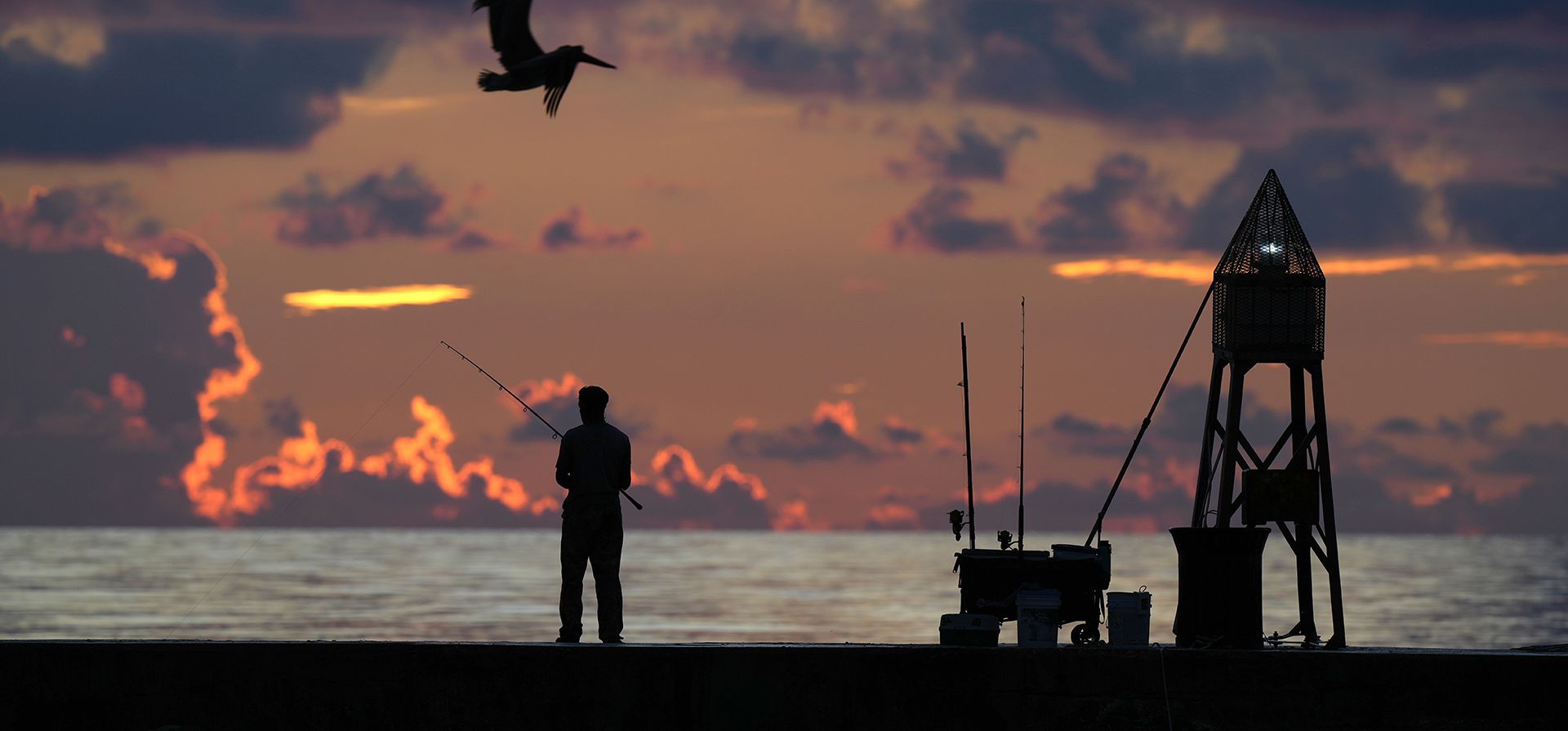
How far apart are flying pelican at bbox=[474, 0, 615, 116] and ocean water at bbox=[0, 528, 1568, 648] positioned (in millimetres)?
21175

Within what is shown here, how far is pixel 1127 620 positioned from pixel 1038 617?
2.35ft

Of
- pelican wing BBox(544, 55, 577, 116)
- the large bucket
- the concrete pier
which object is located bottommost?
the concrete pier

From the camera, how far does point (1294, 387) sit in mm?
23406

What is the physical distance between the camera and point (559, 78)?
43.6 feet

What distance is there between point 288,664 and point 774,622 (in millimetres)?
57779

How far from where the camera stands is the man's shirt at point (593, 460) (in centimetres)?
1527

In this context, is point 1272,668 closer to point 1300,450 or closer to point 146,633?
point 1300,450

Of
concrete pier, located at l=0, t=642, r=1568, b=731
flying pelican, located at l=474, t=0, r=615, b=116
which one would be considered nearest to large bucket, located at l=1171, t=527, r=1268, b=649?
concrete pier, located at l=0, t=642, r=1568, b=731

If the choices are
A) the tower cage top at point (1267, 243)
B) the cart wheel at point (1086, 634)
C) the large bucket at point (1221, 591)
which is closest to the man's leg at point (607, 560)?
the cart wheel at point (1086, 634)

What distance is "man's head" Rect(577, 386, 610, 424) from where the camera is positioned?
15344 millimetres

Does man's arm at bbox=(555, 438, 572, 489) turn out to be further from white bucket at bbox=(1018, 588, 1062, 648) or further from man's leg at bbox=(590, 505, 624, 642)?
white bucket at bbox=(1018, 588, 1062, 648)

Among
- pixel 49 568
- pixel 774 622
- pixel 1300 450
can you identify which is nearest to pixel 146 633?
pixel 774 622

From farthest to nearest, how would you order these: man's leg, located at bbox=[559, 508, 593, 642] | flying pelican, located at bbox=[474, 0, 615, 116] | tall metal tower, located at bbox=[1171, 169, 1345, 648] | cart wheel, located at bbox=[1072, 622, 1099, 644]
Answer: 1. tall metal tower, located at bbox=[1171, 169, 1345, 648]
2. cart wheel, located at bbox=[1072, 622, 1099, 644]
3. man's leg, located at bbox=[559, 508, 593, 642]
4. flying pelican, located at bbox=[474, 0, 615, 116]

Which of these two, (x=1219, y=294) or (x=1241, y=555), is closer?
(x=1241, y=555)
